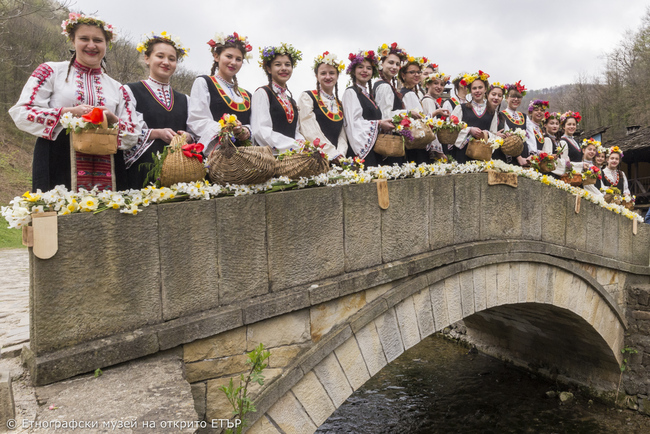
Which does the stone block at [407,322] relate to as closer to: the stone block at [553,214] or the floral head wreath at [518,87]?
the stone block at [553,214]

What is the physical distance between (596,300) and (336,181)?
5.85 m

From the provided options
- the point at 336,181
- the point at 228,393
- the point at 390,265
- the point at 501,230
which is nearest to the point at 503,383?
the point at 501,230

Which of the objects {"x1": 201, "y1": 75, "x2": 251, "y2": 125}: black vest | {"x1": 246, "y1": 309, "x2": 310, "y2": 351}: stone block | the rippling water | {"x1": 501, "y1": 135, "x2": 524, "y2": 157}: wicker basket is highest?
{"x1": 201, "y1": 75, "x2": 251, "y2": 125}: black vest

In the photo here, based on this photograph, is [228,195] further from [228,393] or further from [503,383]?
[503,383]

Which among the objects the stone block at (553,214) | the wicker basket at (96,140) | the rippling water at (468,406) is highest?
the wicker basket at (96,140)

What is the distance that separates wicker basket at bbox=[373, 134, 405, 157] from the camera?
4.69 m

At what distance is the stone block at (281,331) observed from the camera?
3.25 metres

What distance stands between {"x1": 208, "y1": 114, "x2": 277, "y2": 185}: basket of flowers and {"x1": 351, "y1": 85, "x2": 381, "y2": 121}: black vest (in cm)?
215

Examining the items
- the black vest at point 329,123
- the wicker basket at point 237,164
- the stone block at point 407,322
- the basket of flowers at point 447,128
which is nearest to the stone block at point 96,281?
the wicker basket at point 237,164

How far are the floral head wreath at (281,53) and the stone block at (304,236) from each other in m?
1.51

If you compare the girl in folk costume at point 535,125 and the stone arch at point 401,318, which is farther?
the girl in folk costume at point 535,125

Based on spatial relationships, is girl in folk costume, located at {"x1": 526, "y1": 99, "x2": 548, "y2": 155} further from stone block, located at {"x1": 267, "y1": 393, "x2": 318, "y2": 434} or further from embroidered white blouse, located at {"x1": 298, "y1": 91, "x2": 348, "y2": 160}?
stone block, located at {"x1": 267, "y1": 393, "x2": 318, "y2": 434}

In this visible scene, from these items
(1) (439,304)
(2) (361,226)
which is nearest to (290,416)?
(2) (361,226)

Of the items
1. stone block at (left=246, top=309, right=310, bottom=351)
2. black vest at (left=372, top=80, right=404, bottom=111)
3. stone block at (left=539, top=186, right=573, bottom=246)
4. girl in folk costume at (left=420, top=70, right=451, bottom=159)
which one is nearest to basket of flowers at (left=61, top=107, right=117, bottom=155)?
stone block at (left=246, top=309, right=310, bottom=351)
